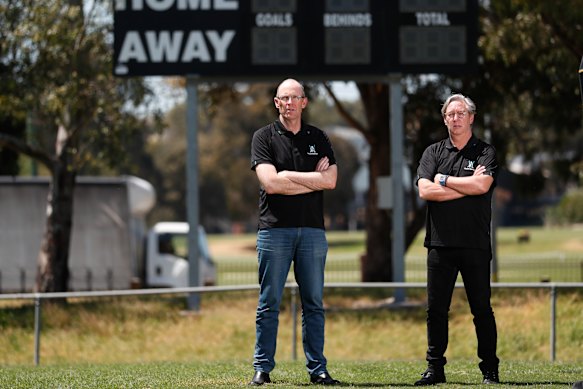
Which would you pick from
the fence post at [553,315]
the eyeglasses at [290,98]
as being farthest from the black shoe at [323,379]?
the fence post at [553,315]

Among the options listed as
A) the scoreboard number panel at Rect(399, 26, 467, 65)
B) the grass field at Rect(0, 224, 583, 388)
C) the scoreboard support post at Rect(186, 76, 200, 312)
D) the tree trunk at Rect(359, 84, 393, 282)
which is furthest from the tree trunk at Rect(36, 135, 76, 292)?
the scoreboard number panel at Rect(399, 26, 467, 65)

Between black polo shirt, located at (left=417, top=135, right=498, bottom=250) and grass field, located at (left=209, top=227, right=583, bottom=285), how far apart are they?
19986 millimetres

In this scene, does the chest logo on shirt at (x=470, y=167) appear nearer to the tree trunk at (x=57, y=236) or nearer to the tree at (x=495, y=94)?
the tree at (x=495, y=94)

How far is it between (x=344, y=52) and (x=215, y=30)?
216 cm

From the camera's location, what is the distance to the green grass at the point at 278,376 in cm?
873

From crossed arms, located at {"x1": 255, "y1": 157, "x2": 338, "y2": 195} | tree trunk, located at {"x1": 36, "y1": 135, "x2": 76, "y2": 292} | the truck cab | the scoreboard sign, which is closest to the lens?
crossed arms, located at {"x1": 255, "y1": 157, "x2": 338, "y2": 195}

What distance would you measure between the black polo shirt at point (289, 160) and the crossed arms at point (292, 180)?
0.07 m

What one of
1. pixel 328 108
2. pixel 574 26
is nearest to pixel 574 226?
pixel 328 108

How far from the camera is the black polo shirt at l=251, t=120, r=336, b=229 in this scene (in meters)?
8.37

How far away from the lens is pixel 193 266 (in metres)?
21.8

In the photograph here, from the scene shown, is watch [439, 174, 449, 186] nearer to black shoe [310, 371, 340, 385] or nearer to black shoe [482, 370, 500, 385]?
black shoe [482, 370, 500, 385]

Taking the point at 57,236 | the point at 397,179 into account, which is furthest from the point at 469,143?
the point at 57,236

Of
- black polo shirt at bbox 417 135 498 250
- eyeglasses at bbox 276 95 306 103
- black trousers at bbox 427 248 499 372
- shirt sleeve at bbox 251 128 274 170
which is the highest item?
eyeglasses at bbox 276 95 306 103

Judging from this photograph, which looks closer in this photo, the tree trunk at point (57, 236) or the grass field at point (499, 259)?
the tree trunk at point (57, 236)
